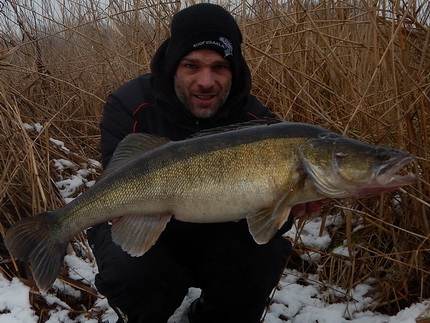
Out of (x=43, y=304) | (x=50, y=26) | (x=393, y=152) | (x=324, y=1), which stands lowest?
(x=43, y=304)

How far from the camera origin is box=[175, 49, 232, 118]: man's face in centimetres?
267

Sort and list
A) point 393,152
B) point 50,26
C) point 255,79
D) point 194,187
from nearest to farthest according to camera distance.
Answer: point 393,152 → point 194,187 → point 255,79 → point 50,26

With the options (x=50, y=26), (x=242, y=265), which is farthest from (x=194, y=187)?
(x=50, y=26)

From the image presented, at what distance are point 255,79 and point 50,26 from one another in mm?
2347

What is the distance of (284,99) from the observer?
11.7ft

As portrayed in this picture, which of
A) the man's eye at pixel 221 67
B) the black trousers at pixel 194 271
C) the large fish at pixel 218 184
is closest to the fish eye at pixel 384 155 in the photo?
the large fish at pixel 218 184

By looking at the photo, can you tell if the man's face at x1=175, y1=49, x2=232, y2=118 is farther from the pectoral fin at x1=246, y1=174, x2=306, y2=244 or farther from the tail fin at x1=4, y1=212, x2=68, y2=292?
the tail fin at x1=4, y1=212, x2=68, y2=292

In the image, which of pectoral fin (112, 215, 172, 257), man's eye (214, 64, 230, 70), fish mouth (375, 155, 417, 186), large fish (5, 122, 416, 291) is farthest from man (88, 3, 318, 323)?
fish mouth (375, 155, 417, 186)

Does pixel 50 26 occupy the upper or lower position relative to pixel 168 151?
upper

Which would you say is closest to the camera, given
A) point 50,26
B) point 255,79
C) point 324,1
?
point 324,1

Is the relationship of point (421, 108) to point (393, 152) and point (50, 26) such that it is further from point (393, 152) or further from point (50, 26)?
point (50, 26)

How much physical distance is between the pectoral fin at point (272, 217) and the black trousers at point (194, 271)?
0.51 metres

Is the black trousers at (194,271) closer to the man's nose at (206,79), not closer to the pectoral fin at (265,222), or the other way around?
the pectoral fin at (265,222)

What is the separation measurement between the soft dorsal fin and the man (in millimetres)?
351
